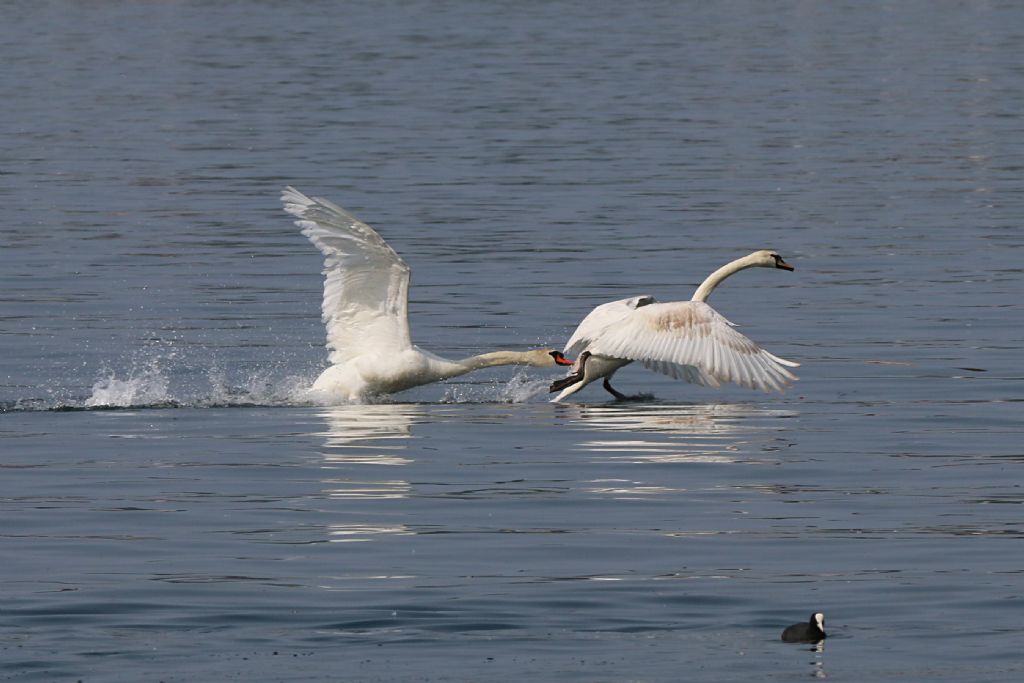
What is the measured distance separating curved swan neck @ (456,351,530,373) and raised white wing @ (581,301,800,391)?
Answer: 63 cm

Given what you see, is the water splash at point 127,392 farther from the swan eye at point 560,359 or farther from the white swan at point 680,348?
the white swan at point 680,348

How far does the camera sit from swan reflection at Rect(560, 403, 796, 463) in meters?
15.2

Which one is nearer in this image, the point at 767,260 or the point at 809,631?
the point at 809,631

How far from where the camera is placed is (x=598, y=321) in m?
Result: 17.9

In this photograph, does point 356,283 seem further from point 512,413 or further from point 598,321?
point 598,321

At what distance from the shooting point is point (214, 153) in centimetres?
3897

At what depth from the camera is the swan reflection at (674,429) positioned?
1520cm

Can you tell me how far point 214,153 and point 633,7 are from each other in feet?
179

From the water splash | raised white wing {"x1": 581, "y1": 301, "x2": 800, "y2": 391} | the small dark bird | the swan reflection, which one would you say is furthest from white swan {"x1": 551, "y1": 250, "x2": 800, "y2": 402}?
the small dark bird

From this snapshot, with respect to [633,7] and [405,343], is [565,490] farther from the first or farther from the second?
[633,7]

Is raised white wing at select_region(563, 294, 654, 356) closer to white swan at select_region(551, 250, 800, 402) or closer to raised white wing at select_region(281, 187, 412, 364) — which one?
white swan at select_region(551, 250, 800, 402)

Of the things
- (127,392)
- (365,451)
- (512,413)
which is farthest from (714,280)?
(127,392)

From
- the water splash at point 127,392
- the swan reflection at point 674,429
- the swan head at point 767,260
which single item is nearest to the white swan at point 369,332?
the swan reflection at point 674,429

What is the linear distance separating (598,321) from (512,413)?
1038 millimetres
